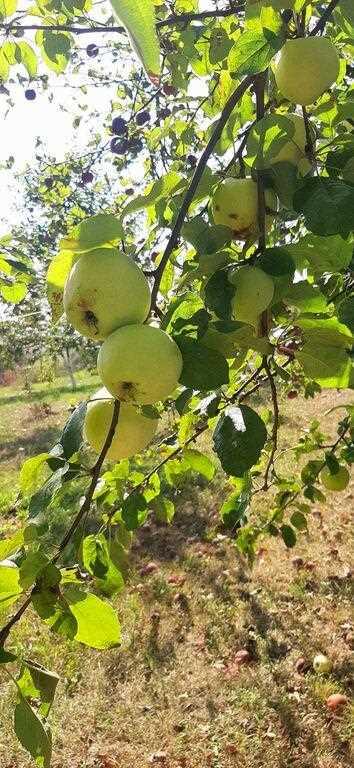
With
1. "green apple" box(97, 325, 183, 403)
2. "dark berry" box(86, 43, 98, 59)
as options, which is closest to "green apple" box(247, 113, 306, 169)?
"green apple" box(97, 325, 183, 403)

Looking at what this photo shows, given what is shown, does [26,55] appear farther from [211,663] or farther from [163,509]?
[211,663]

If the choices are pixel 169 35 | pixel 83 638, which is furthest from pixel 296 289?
pixel 169 35

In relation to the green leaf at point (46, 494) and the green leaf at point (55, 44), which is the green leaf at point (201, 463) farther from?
the green leaf at point (55, 44)

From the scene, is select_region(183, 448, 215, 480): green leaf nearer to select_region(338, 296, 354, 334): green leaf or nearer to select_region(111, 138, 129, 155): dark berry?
select_region(338, 296, 354, 334): green leaf

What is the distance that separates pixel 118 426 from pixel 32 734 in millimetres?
420


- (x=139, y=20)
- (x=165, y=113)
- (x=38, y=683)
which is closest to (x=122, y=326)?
(x=139, y=20)

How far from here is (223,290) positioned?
2.52ft

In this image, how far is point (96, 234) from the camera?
718 millimetres

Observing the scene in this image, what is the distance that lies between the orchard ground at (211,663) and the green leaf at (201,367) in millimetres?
1967

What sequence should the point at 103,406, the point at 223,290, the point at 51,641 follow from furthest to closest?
the point at 51,641 → the point at 103,406 → the point at 223,290

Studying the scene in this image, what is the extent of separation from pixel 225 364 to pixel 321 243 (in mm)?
267

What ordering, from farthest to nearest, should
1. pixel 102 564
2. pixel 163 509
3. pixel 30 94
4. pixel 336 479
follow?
pixel 30 94
pixel 336 479
pixel 163 509
pixel 102 564

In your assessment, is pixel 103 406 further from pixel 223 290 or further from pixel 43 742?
pixel 43 742

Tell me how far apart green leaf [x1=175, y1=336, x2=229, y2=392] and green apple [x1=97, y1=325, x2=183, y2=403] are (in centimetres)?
1
